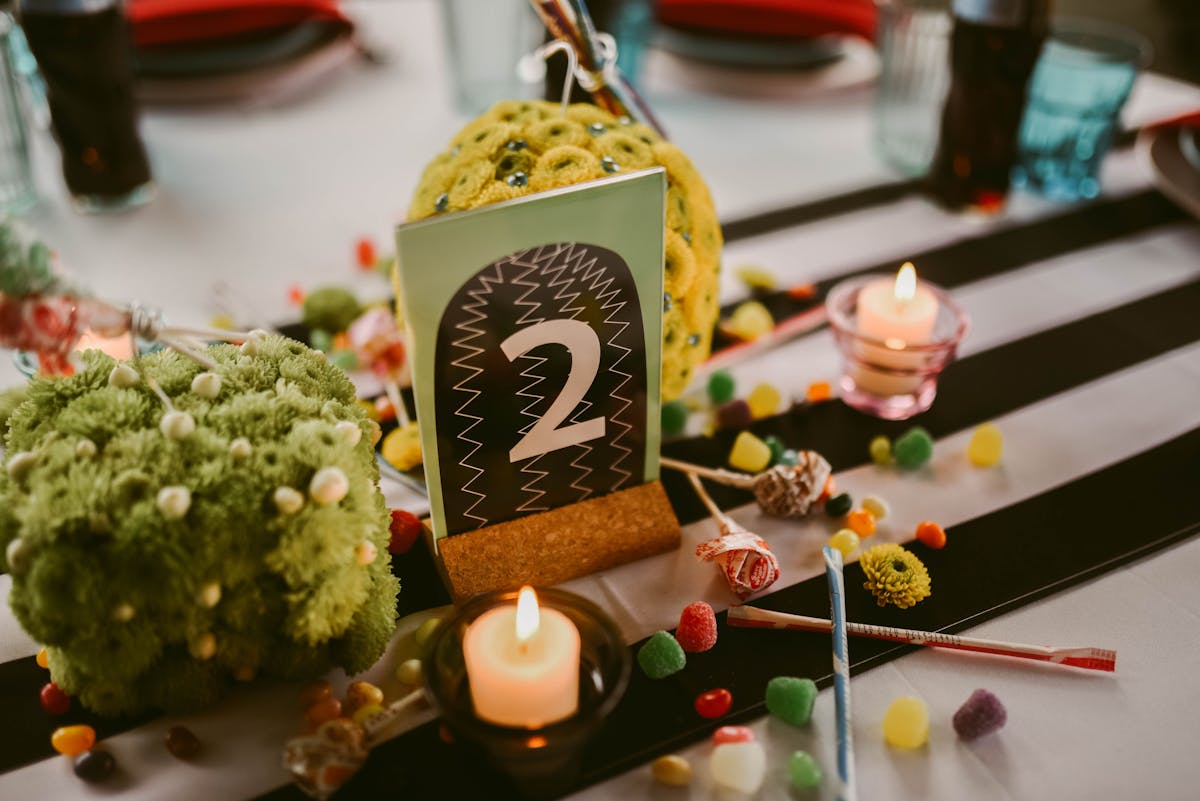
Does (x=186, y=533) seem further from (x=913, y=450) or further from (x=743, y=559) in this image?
(x=913, y=450)

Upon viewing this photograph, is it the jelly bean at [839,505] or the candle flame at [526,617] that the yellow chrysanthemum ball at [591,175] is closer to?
the jelly bean at [839,505]

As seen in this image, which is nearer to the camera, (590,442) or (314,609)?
(314,609)

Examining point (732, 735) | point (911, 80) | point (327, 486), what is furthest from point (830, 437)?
point (911, 80)

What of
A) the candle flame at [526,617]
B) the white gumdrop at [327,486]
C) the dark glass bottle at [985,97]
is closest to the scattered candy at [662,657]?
the candle flame at [526,617]

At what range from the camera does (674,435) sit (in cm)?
86

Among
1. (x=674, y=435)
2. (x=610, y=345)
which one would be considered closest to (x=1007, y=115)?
(x=674, y=435)

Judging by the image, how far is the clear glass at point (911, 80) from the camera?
3.92 ft

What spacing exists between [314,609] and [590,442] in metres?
0.23

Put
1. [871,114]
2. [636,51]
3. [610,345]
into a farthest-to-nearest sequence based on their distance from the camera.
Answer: [871,114] < [636,51] < [610,345]

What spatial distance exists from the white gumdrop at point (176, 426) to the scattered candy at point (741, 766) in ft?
1.18

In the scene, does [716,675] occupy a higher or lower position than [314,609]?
A: lower

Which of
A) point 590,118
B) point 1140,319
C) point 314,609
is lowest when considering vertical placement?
point 1140,319

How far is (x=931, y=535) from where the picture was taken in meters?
0.75

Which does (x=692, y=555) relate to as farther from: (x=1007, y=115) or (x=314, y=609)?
(x=1007, y=115)
